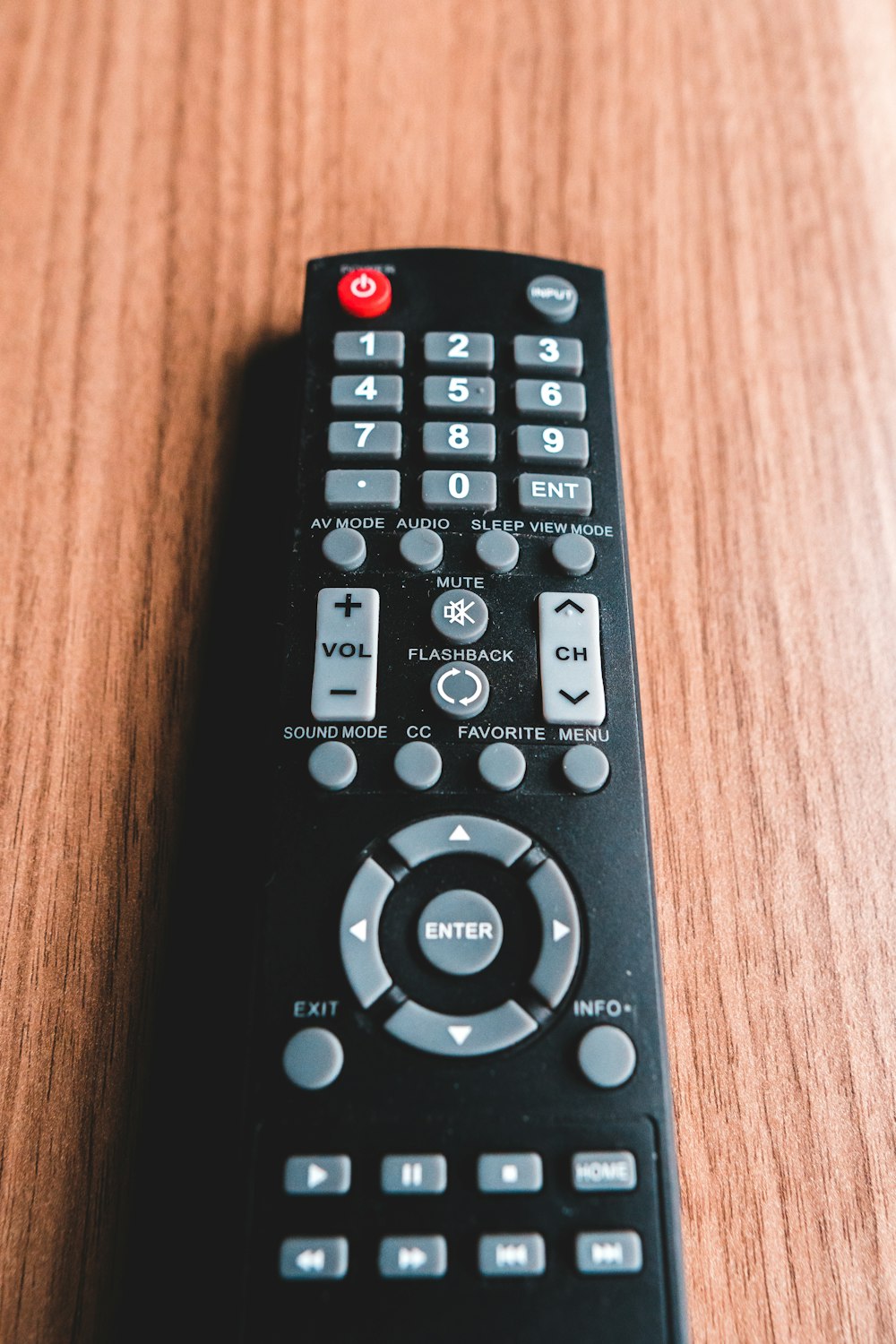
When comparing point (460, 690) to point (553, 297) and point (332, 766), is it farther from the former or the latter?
point (553, 297)

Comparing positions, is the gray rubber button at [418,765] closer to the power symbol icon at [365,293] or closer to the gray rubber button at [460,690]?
the gray rubber button at [460,690]

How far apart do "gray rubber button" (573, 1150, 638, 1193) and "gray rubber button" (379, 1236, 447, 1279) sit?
3 cm

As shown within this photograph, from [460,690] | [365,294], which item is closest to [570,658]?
[460,690]

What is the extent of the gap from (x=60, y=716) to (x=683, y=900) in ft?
0.59

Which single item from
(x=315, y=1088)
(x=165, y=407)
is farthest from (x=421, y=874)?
(x=165, y=407)

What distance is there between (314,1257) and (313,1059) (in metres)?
0.04

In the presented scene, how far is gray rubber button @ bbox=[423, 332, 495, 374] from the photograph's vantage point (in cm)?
31

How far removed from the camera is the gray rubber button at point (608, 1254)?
0.21 m

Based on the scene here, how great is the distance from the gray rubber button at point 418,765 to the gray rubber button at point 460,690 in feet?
0.04

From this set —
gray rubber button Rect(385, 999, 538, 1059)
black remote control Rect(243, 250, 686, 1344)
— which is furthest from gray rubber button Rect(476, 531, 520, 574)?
gray rubber button Rect(385, 999, 538, 1059)

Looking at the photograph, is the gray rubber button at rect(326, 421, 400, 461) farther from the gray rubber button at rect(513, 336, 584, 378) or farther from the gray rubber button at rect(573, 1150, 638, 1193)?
the gray rubber button at rect(573, 1150, 638, 1193)

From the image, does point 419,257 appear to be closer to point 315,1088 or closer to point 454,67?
point 454,67

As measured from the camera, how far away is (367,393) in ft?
0.99

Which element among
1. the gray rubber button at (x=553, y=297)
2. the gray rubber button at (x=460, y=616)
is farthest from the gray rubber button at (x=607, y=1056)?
the gray rubber button at (x=553, y=297)
